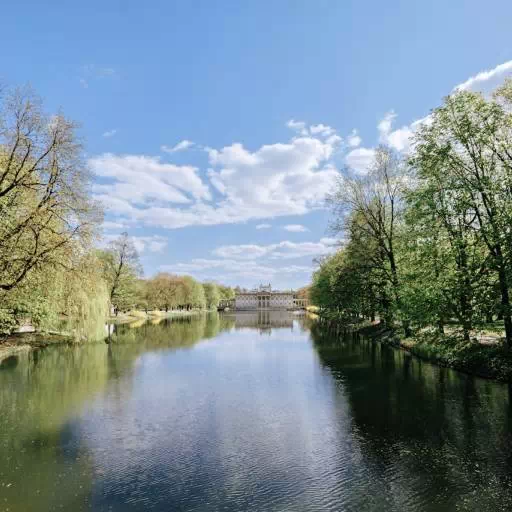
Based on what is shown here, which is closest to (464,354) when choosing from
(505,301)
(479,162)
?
(505,301)

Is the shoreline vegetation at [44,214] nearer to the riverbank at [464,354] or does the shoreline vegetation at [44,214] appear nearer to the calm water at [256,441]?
the calm water at [256,441]

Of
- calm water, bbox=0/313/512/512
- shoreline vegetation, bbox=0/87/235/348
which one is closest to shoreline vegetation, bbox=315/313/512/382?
calm water, bbox=0/313/512/512

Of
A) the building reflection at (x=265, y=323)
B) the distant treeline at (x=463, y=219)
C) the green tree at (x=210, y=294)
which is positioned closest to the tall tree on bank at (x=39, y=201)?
the distant treeline at (x=463, y=219)

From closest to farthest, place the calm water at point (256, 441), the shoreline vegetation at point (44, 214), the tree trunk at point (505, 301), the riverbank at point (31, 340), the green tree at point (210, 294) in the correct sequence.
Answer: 1. the calm water at point (256, 441)
2. the shoreline vegetation at point (44, 214)
3. the tree trunk at point (505, 301)
4. the riverbank at point (31, 340)
5. the green tree at point (210, 294)

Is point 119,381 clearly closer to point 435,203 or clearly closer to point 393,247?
→ point 435,203

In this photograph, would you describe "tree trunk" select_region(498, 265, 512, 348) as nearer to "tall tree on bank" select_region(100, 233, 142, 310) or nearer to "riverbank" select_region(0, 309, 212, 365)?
"riverbank" select_region(0, 309, 212, 365)

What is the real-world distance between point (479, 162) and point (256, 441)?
65.1 feet

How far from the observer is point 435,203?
26281 mm

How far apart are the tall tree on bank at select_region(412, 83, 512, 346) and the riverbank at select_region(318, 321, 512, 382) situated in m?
1.25

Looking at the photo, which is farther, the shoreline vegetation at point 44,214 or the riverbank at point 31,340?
the riverbank at point 31,340

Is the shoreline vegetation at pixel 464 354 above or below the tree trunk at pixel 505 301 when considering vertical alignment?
below

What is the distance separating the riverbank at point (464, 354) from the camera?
22128 millimetres

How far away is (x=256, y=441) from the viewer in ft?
45.9

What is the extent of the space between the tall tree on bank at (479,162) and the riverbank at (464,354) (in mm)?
1245
